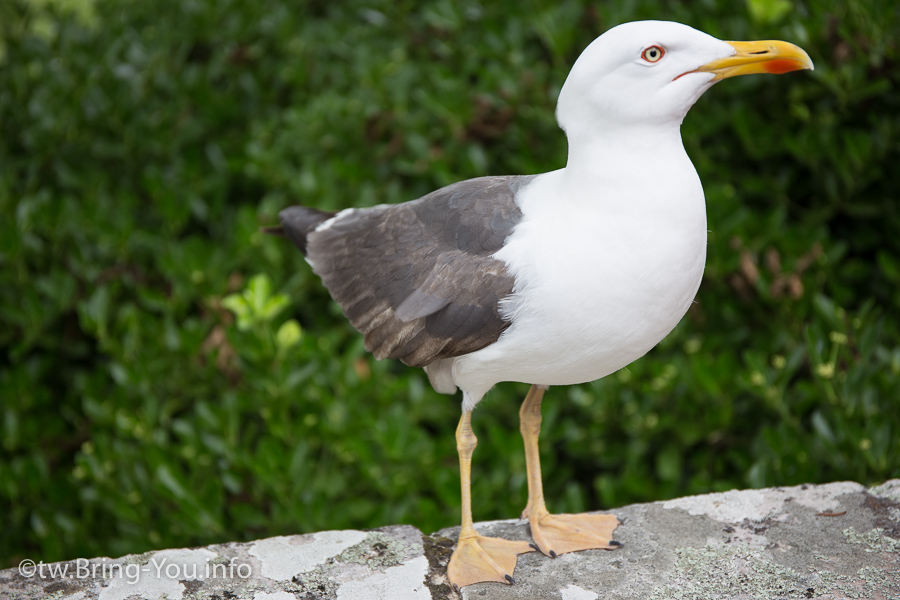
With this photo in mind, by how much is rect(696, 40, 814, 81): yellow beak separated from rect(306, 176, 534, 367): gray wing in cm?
73

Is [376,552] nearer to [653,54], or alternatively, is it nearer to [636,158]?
[636,158]

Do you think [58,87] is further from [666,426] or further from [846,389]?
[846,389]

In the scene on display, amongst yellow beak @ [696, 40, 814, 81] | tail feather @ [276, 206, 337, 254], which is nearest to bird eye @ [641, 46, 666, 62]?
yellow beak @ [696, 40, 814, 81]

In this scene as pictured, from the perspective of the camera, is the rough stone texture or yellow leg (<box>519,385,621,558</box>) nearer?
the rough stone texture

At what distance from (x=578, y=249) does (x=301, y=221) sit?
4.45ft

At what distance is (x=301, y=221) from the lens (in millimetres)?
3410

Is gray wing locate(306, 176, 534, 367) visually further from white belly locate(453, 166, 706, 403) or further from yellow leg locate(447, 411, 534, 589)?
yellow leg locate(447, 411, 534, 589)

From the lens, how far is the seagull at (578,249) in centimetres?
244

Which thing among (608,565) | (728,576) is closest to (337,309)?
(608,565)

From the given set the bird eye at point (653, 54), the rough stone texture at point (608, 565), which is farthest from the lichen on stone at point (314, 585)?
the bird eye at point (653, 54)

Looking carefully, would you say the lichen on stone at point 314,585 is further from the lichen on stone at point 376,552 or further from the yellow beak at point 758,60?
the yellow beak at point 758,60

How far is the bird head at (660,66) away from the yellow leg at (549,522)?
1.18 m

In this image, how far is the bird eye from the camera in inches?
95.6

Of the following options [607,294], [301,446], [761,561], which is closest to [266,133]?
[301,446]
